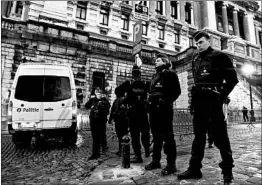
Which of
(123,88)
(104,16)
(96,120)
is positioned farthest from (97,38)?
(123,88)

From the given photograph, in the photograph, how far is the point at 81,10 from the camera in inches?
835

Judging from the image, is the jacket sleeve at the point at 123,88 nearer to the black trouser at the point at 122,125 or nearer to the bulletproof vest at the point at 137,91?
the bulletproof vest at the point at 137,91

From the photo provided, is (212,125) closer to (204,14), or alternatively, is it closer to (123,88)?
(123,88)

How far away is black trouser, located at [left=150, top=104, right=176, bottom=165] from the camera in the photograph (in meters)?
2.83

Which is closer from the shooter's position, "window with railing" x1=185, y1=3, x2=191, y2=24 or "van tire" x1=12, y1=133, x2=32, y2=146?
"van tire" x1=12, y1=133, x2=32, y2=146

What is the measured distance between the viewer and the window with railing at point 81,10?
20867mm

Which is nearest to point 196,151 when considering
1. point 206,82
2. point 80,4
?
point 206,82

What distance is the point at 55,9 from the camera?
59.0ft

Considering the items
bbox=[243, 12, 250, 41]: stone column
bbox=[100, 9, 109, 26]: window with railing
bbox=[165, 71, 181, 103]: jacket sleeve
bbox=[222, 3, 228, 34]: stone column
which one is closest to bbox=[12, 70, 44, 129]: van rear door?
bbox=[165, 71, 181, 103]: jacket sleeve

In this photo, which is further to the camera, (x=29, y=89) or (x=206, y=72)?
(x=29, y=89)

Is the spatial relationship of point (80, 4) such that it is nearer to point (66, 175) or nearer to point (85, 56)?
point (85, 56)

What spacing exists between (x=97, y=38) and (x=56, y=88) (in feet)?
37.8

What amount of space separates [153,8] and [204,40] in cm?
2693

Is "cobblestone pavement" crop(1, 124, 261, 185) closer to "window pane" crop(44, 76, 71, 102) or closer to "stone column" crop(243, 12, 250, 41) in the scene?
"window pane" crop(44, 76, 71, 102)
